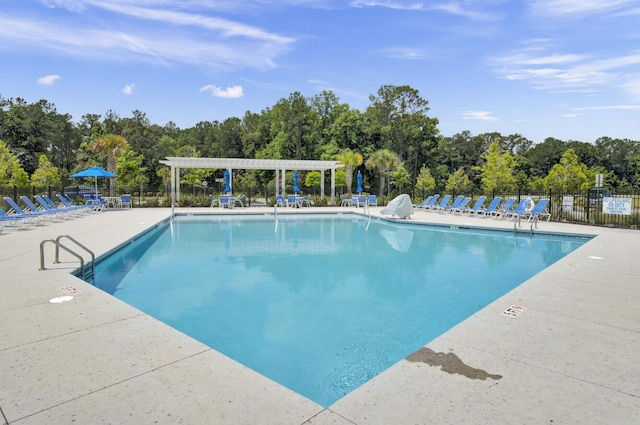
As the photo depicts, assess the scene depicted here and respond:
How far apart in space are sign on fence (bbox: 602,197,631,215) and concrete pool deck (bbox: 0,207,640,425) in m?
10.2

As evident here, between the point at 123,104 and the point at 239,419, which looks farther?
the point at 123,104

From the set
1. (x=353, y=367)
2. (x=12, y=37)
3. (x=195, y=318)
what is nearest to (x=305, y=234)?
(x=195, y=318)

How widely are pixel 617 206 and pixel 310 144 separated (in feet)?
97.4

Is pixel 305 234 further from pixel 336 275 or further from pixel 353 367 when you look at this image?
pixel 353 367

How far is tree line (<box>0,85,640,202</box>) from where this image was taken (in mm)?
35375

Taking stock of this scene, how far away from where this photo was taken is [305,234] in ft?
42.8

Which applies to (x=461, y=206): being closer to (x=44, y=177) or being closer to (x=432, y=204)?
(x=432, y=204)

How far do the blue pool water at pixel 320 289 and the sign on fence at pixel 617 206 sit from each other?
9.87 feet

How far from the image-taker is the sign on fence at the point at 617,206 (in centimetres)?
1255

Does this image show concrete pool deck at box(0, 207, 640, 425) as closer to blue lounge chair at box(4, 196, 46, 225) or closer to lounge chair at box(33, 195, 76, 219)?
blue lounge chair at box(4, 196, 46, 225)

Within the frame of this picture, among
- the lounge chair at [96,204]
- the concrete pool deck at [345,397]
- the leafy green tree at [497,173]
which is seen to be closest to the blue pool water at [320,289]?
the concrete pool deck at [345,397]

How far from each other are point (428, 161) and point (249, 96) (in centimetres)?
1929

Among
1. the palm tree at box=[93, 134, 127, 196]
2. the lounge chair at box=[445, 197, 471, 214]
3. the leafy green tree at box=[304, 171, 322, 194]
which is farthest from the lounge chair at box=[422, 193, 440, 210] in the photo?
the palm tree at box=[93, 134, 127, 196]

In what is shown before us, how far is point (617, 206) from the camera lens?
12.9 m
